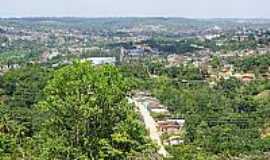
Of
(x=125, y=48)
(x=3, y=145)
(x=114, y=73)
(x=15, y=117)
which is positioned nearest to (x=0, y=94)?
(x=15, y=117)

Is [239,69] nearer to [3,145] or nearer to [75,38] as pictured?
[3,145]

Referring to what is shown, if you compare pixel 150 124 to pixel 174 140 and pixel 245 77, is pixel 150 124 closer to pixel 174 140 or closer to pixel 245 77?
pixel 174 140

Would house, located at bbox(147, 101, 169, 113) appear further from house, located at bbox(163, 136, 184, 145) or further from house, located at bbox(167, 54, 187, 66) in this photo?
house, located at bbox(167, 54, 187, 66)

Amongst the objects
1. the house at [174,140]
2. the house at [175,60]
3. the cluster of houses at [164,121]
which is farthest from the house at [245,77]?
the house at [174,140]

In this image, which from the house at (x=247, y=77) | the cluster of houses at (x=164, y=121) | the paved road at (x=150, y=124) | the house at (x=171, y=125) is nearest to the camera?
the cluster of houses at (x=164, y=121)

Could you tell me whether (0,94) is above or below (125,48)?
above

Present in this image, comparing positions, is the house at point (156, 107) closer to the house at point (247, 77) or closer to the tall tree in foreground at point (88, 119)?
the house at point (247, 77)

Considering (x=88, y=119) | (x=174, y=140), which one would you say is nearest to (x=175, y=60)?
(x=174, y=140)

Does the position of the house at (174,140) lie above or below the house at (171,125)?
above
